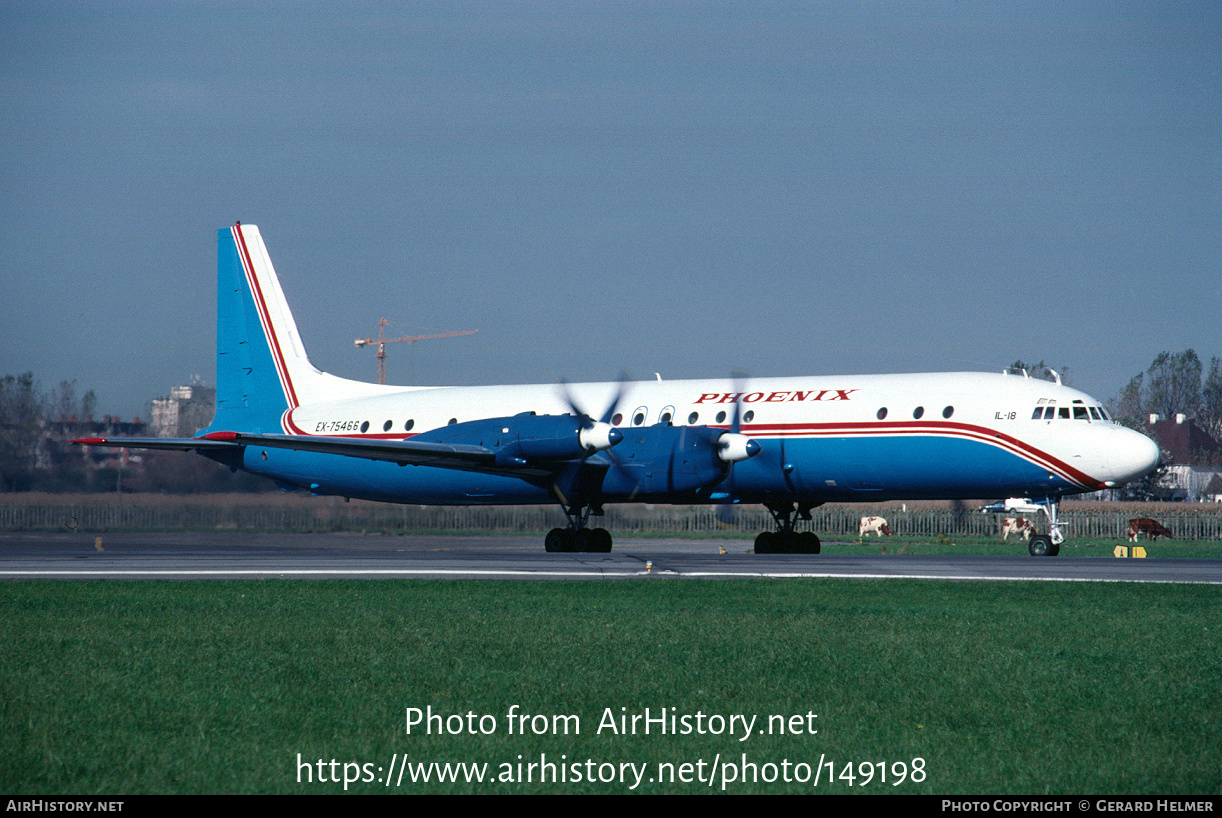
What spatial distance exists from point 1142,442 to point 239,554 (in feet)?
73.1

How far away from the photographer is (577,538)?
3309 cm

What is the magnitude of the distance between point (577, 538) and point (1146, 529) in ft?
88.7

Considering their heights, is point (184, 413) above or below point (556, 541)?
above

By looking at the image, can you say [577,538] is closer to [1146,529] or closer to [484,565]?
[484,565]

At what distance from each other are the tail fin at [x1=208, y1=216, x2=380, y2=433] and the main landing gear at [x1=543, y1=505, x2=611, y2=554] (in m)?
11.3

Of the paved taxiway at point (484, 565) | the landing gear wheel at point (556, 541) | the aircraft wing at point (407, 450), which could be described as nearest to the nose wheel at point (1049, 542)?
the paved taxiway at point (484, 565)

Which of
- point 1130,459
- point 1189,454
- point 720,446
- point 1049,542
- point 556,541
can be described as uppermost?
point 1189,454

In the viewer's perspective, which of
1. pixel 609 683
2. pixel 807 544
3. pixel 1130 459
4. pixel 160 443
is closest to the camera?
pixel 609 683

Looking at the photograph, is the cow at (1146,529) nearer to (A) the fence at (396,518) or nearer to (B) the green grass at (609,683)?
(A) the fence at (396,518)

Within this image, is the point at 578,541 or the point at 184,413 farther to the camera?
the point at 184,413

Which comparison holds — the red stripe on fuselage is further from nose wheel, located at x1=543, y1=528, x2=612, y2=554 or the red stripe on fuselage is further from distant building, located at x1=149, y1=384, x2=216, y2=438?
distant building, located at x1=149, y1=384, x2=216, y2=438

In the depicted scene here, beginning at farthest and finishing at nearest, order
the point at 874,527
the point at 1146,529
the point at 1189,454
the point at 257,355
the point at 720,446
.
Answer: the point at 1189,454
the point at 874,527
the point at 1146,529
the point at 257,355
the point at 720,446

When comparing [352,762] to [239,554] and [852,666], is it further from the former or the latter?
[239,554]

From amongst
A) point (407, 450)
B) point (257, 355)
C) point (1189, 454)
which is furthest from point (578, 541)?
point (1189, 454)
